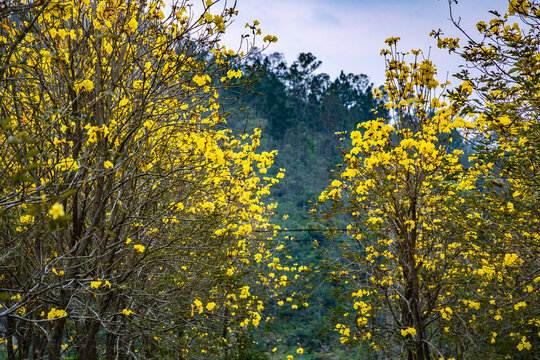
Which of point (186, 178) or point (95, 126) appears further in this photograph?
point (186, 178)

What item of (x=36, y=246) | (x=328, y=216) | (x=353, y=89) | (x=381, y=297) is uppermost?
(x=353, y=89)

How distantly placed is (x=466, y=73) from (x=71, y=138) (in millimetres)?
3741

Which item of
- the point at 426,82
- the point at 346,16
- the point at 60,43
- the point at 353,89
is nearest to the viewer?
the point at 60,43

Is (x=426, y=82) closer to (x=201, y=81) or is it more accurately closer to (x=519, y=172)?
(x=519, y=172)

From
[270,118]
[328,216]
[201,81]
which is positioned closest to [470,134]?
[328,216]

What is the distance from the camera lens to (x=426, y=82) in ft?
14.9

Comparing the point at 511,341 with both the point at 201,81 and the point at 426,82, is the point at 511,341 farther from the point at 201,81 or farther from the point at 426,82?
the point at 201,81

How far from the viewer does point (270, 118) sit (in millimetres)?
50031

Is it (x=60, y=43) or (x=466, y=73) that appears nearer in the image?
(x=60, y=43)

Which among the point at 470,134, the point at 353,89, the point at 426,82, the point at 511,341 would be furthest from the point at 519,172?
the point at 353,89

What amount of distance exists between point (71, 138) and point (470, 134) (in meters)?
4.09

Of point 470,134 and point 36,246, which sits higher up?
point 470,134

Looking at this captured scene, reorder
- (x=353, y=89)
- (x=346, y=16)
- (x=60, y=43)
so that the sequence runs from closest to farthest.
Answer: (x=60, y=43), (x=346, y=16), (x=353, y=89)

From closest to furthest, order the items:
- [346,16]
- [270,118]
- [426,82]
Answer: [426,82], [346,16], [270,118]
